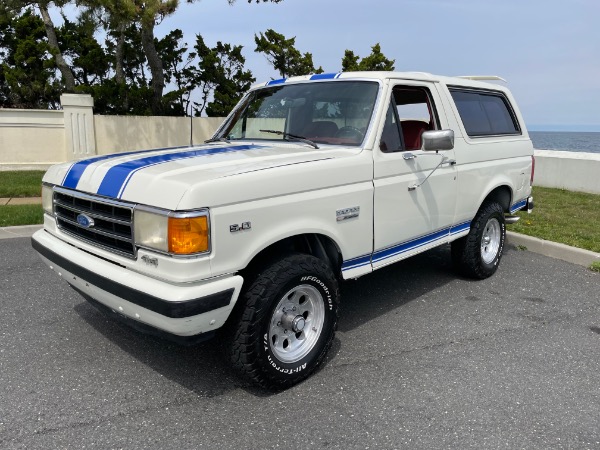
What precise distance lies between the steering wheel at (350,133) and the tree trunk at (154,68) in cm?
1167

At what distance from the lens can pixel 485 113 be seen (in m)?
5.32

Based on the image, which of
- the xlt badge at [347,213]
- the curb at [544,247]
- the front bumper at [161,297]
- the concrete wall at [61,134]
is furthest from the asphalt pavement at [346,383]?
the concrete wall at [61,134]

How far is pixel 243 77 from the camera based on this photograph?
18.1 meters

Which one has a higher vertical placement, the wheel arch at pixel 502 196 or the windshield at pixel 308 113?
the windshield at pixel 308 113

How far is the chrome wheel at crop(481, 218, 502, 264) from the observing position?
17.9ft

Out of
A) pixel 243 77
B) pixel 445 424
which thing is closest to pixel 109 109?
pixel 243 77

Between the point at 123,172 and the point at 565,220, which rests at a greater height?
the point at 123,172

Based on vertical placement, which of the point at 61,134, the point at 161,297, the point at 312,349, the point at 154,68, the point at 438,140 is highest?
the point at 154,68

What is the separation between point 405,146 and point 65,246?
2635mm

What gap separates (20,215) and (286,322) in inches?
225

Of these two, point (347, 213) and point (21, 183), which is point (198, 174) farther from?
point (21, 183)

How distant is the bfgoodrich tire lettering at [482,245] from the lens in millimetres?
5148

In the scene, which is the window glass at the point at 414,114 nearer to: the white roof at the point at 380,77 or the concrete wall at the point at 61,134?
the white roof at the point at 380,77

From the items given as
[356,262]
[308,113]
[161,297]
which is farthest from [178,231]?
[308,113]
